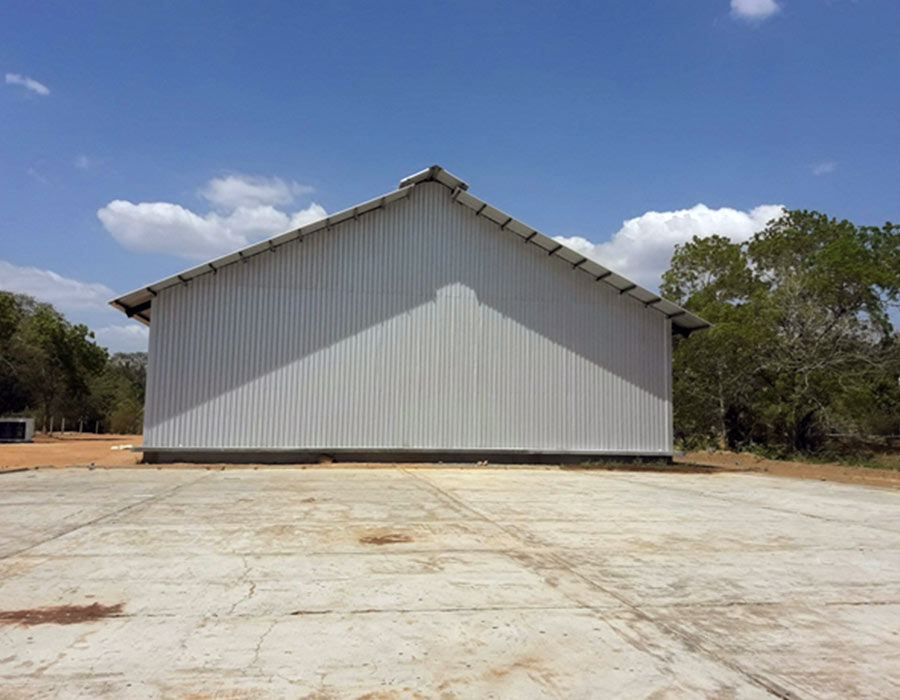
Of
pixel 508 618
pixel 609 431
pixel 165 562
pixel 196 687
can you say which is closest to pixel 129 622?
pixel 196 687

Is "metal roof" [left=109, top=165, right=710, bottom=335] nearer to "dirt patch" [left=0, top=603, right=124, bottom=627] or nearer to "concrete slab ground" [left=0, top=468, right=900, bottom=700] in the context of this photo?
"concrete slab ground" [left=0, top=468, right=900, bottom=700]

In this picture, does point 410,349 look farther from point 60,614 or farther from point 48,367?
point 48,367

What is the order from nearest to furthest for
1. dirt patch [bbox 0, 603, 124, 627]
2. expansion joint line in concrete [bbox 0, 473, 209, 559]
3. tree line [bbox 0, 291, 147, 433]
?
dirt patch [bbox 0, 603, 124, 627] → expansion joint line in concrete [bbox 0, 473, 209, 559] → tree line [bbox 0, 291, 147, 433]

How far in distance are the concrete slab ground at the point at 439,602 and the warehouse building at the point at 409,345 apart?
896cm

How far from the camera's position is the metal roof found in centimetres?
1955

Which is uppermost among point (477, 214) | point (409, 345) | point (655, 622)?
point (477, 214)

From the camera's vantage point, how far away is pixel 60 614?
4.92m

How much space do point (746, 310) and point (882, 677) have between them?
26.6 m

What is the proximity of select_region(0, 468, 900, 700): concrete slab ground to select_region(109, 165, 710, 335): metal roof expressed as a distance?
32.4 ft

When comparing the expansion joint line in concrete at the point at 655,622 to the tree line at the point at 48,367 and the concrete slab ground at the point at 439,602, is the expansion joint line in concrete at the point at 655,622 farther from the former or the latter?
the tree line at the point at 48,367

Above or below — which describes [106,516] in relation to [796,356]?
below

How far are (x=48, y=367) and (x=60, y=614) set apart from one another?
43.2 meters

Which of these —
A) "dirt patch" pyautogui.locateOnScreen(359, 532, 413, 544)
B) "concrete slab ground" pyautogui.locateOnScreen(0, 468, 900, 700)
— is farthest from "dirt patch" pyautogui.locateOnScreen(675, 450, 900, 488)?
"dirt patch" pyautogui.locateOnScreen(359, 532, 413, 544)

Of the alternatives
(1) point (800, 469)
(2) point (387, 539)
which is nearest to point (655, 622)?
(2) point (387, 539)
